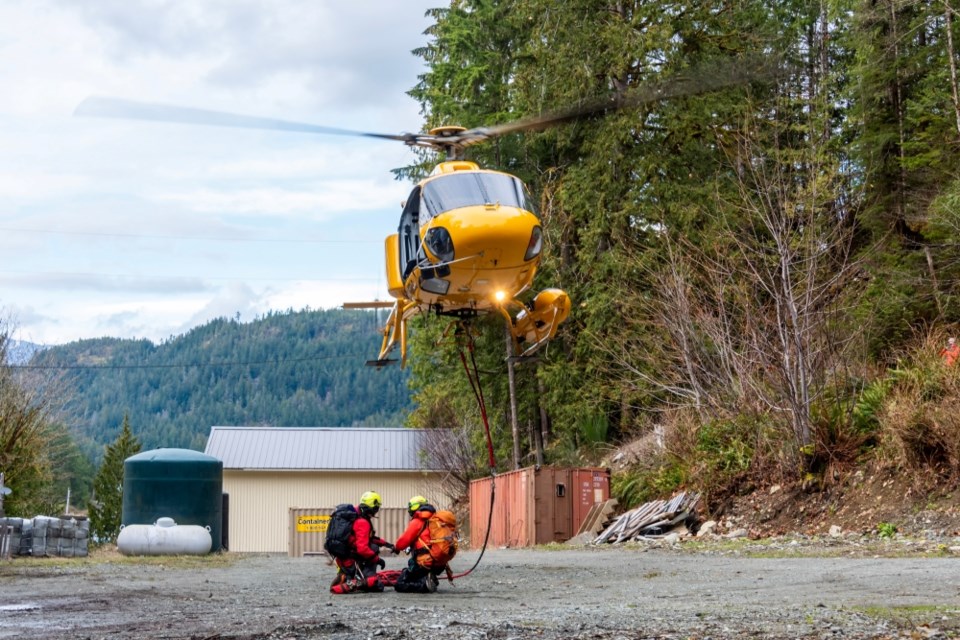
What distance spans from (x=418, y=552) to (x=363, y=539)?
74 cm

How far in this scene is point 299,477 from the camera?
4481cm

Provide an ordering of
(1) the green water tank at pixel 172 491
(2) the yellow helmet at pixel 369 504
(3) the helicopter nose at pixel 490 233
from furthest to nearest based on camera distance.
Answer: (1) the green water tank at pixel 172 491, (3) the helicopter nose at pixel 490 233, (2) the yellow helmet at pixel 369 504

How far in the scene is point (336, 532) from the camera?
498 inches

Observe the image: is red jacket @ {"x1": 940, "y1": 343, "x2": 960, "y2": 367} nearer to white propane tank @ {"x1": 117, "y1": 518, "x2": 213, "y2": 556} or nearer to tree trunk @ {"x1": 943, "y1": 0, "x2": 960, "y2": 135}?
tree trunk @ {"x1": 943, "y1": 0, "x2": 960, "y2": 135}

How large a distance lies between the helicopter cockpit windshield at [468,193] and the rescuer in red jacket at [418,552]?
350 cm

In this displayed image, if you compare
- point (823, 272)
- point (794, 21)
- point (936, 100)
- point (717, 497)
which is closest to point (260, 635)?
point (717, 497)

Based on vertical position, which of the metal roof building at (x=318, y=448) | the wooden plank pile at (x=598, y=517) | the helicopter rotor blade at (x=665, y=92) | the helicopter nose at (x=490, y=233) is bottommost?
the wooden plank pile at (x=598, y=517)

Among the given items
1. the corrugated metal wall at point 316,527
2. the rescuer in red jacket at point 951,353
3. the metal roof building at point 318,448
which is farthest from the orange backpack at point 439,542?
the metal roof building at point 318,448

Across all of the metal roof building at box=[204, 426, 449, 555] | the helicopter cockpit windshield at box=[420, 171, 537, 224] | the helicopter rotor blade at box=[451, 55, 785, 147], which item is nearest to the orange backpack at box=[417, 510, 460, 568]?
the helicopter cockpit windshield at box=[420, 171, 537, 224]

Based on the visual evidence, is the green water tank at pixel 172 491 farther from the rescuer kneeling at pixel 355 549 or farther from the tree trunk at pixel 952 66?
the tree trunk at pixel 952 66

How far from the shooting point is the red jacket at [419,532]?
12.3 meters

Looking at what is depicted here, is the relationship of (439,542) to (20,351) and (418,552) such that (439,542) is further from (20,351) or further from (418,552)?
(20,351)

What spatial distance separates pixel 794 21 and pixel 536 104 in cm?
1486

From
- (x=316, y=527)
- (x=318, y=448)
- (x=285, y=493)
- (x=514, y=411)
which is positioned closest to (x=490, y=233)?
(x=514, y=411)
